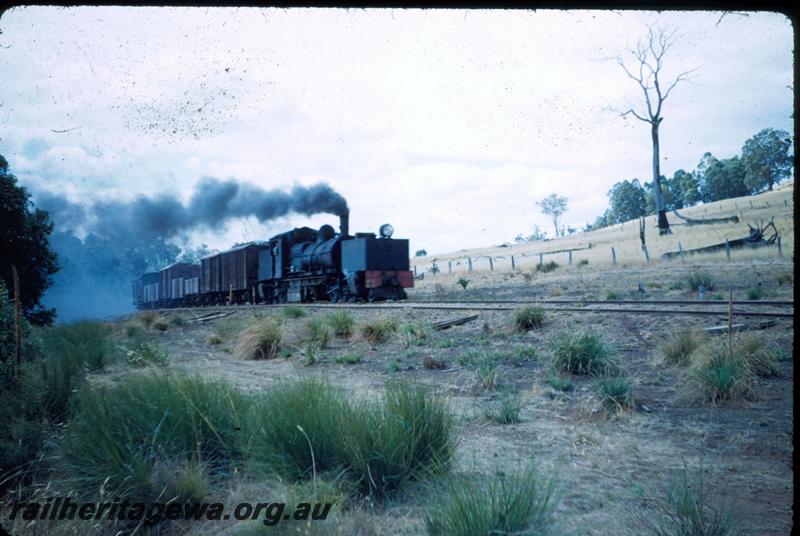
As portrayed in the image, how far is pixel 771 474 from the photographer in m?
3.94

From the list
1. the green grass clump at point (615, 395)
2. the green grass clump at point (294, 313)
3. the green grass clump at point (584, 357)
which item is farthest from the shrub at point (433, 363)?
the green grass clump at point (294, 313)

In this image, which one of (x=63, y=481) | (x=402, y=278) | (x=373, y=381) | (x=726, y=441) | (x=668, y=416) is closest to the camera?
(x=63, y=481)

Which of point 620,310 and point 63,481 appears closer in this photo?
point 63,481

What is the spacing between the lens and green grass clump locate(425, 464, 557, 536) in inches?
98.1

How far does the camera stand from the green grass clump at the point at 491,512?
98.1 inches

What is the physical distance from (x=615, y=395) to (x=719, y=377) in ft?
4.51

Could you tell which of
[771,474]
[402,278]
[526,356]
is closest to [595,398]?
[771,474]

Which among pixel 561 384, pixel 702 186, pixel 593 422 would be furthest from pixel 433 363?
pixel 702 186

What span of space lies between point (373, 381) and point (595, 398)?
3.30m

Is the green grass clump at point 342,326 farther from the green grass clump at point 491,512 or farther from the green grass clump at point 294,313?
the green grass clump at point 491,512

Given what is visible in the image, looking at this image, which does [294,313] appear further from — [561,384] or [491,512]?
[491,512]

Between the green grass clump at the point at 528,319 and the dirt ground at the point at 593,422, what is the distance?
26 cm

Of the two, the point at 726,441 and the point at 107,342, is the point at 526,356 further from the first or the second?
the point at 107,342

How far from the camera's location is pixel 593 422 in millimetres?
5402
